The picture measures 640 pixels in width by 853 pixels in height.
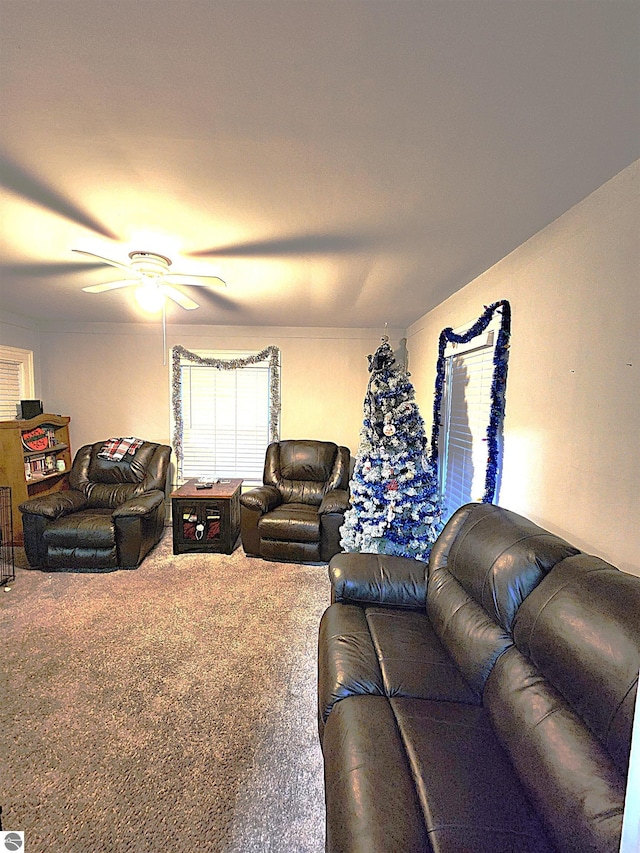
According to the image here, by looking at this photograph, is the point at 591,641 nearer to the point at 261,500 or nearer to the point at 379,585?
the point at 379,585

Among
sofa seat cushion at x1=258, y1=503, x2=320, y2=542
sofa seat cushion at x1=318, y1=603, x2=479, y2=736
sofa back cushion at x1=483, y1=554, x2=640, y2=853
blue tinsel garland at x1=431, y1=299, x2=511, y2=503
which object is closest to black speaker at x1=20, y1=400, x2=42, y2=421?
sofa seat cushion at x1=258, y1=503, x2=320, y2=542

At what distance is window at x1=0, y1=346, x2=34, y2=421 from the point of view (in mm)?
4105

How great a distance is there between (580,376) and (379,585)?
57.7 inches

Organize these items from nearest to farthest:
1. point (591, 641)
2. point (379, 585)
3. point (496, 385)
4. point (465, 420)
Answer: point (591, 641) → point (379, 585) → point (496, 385) → point (465, 420)

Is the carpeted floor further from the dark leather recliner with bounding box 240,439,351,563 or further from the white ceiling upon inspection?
the white ceiling

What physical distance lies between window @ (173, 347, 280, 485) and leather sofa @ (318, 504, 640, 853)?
3.22 m

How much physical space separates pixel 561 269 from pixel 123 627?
3428 mm

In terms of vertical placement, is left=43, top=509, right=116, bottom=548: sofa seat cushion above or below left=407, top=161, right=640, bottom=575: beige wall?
below

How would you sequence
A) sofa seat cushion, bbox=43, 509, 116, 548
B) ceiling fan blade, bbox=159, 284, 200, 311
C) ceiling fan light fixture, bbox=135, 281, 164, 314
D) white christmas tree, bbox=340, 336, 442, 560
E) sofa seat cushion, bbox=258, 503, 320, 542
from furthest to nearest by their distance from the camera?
sofa seat cushion, bbox=258, 503, 320, 542 → sofa seat cushion, bbox=43, 509, 116, 548 → white christmas tree, bbox=340, 336, 442, 560 → ceiling fan blade, bbox=159, 284, 200, 311 → ceiling fan light fixture, bbox=135, 281, 164, 314

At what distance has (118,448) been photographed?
427 centimetres

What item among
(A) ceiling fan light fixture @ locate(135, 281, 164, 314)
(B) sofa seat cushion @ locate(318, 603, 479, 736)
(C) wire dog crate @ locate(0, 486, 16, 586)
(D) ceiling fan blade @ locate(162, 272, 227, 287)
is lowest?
(C) wire dog crate @ locate(0, 486, 16, 586)

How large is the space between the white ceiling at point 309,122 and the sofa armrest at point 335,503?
2286mm

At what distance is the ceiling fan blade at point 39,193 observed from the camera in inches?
61.1

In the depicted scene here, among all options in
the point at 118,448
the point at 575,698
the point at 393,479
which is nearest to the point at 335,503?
the point at 393,479
